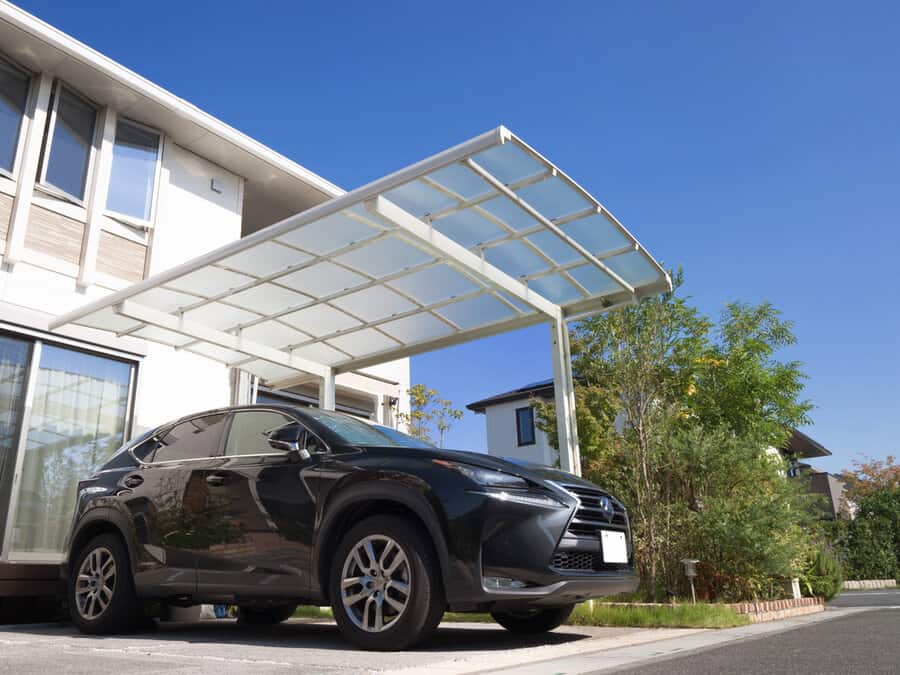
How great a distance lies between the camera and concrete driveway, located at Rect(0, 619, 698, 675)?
3359 millimetres

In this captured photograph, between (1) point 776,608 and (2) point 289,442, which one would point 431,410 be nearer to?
(1) point 776,608

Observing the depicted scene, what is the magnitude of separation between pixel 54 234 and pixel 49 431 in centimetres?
242

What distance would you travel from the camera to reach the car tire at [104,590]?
5.24 metres

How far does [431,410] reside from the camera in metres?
17.2

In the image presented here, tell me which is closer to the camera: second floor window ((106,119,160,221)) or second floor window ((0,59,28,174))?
second floor window ((0,59,28,174))

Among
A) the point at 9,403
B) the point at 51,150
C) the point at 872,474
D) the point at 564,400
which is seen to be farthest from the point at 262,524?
the point at 872,474

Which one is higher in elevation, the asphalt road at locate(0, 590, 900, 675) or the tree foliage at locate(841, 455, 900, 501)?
the tree foliage at locate(841, 455, 900, 501)

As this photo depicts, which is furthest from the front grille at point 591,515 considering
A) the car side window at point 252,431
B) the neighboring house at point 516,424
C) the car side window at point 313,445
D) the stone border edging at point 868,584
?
the neighboring house at point 516,424

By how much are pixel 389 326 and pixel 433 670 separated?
562cm

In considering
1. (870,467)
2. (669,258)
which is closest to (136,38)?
(669,258)

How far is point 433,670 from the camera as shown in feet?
10.4

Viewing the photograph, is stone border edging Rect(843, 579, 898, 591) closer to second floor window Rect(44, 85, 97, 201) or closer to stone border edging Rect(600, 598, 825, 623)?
stone border edging Rect(600, 598, 825, 623)

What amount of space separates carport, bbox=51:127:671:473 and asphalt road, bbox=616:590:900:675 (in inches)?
110

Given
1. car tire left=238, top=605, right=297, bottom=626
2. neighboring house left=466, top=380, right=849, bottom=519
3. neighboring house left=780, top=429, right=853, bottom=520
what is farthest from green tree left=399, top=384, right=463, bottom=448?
neighboring house left=780, top=429, right=853, bottom=520
